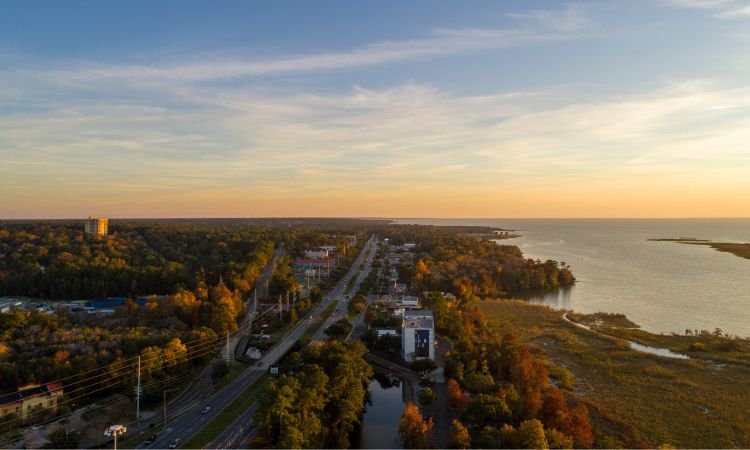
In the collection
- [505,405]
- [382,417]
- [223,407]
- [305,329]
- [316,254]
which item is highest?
[316,254]

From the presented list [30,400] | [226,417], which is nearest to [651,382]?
[226,417]

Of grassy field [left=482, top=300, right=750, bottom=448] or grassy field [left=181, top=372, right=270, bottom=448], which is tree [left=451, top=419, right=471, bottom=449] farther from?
grassy field [left=181, top=372, right=270, bottom=448]

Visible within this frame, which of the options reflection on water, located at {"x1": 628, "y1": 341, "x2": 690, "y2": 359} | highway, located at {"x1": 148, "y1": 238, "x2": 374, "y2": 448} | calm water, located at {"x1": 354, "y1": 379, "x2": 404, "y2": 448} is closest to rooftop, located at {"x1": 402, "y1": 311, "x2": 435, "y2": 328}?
calm water, located at {"x1": 354, "y1": 379, "x2": 404, "y2": 448}

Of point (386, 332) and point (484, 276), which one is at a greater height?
point (484, 276)

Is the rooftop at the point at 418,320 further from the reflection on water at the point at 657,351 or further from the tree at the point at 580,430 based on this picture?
the reflection on water at the point at 657,351

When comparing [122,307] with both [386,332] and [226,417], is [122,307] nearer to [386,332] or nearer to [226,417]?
[386,332]

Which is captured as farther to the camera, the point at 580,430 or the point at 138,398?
the point at 138,398

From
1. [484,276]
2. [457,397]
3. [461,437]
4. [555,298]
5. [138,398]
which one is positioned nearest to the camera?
[461,437]

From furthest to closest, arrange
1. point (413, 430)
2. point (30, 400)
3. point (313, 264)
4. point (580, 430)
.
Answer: point (313, 264)
point (30, 400)
point (413, 430)
point (580, 430)
